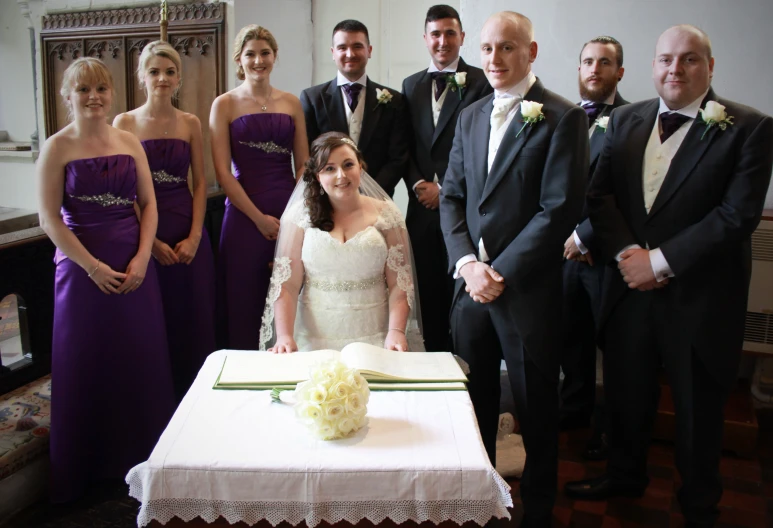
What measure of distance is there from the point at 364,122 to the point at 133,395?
70.0 inches

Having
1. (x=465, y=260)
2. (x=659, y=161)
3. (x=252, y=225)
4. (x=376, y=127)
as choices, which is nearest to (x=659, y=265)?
(x=659, y=161)

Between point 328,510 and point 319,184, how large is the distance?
5.04ft

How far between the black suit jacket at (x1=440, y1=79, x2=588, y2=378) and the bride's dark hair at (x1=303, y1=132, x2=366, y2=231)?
57 centimetres

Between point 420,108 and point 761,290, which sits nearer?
point 420,108

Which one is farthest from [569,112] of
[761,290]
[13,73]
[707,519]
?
[13,73]

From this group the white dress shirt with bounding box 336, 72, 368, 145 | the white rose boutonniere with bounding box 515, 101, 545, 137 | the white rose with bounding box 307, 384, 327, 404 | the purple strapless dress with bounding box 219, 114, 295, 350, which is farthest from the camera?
the white dress shirt with bounding box 336, 72, 368, 145

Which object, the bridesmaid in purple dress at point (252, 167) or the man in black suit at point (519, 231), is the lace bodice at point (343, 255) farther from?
the bridesmaid in purple dress at point (252, 167)

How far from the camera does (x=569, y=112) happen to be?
8.20 ft

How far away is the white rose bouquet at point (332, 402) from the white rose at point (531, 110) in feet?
3.82

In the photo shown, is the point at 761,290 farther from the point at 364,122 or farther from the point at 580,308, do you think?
the point at 364,122

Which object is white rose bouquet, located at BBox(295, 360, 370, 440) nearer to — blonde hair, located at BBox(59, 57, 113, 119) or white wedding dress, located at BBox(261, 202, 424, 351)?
white wedding dress, located at BBox(261, 202, 424, 351)

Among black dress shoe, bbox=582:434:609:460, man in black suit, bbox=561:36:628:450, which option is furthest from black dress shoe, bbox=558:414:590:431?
black dress shoe, bbox=582:434:609:460

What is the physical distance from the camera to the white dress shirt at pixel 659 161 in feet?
8.46

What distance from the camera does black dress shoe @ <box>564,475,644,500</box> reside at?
304 cm
